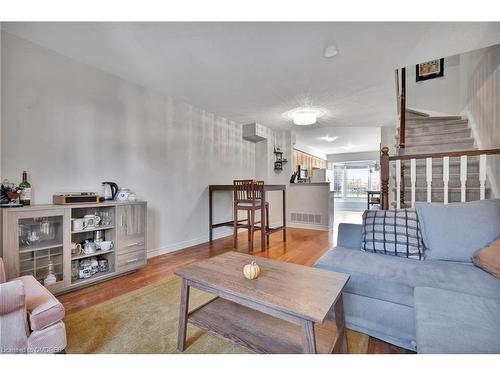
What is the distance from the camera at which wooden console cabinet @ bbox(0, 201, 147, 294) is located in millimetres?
1694

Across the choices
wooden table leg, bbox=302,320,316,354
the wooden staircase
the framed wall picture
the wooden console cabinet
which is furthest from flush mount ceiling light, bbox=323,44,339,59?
the framed wall picture

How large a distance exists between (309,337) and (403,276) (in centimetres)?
82

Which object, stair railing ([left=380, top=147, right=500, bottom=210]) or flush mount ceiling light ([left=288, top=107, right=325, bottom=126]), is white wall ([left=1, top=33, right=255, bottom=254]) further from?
stair railing ([left=380, top=147, right=500, bottom=210])

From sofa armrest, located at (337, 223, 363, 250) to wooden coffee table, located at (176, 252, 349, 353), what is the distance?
68cm

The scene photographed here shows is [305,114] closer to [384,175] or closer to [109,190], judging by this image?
[384,175]

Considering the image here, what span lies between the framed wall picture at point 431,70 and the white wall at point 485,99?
1.64 ft

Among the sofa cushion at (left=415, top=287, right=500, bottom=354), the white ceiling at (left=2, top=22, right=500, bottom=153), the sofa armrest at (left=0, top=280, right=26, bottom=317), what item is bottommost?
the sofa cushion at (left=415, top=287, right=500, bottom=354)

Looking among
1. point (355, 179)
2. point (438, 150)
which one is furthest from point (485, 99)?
point (355, 179)

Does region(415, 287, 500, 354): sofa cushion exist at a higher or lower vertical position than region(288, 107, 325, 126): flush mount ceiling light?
lower

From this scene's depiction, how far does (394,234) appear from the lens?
1.76 meters

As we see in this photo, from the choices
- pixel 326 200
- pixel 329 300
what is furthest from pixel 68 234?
pixel 326 200

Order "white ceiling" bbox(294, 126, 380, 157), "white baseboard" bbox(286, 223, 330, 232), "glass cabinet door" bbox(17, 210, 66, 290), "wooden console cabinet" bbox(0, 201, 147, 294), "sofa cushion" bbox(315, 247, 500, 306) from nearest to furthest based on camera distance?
"sofa cushion" bbox(315, 247, 500, 306)
"wooden console cabinet" bbox(0, 201, 147, 294)
"glass cabinet door" bbox(17, 210, 66, 290)
"white baseboard" bbox(286, 223, 330, 232)
"white ceiling" bbox(294, 126, 380, 157)
